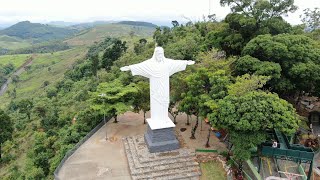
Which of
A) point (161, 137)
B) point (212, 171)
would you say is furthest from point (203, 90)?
point (212, 171)

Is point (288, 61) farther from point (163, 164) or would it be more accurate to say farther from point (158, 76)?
point (163, 164)

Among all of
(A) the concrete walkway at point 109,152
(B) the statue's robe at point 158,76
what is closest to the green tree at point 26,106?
(A) the concrete walkway at point 109,152

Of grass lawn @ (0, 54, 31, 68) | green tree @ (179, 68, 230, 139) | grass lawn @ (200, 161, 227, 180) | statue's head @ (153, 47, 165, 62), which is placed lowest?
grass lawn @ (0, 54, 31, 68)

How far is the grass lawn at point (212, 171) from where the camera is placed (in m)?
14.2

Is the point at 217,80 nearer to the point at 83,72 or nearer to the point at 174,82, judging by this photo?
the point at 174,82

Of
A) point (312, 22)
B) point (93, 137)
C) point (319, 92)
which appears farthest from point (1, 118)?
point (312, 22)

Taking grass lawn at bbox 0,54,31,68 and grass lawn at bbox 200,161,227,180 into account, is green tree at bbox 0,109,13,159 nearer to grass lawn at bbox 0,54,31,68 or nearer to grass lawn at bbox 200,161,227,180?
grass lawn at bbox 200,161,227,180

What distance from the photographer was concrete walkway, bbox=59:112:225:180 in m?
14.5

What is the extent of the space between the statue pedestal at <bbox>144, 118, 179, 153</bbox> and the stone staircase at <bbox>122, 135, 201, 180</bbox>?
0.90 ft

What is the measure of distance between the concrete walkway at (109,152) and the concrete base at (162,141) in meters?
1.13

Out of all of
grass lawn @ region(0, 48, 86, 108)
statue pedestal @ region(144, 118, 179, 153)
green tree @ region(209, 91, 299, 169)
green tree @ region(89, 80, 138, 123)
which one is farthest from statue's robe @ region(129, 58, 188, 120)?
grass lawn @ region(0, 48, 86, 108)

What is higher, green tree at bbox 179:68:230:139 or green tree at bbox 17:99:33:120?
green tree at bbox 179:68:230:139

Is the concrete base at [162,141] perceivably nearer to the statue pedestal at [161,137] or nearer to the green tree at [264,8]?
the statue pedestal at [161,137]

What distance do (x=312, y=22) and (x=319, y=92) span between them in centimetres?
1439
